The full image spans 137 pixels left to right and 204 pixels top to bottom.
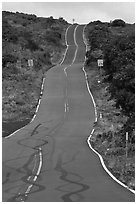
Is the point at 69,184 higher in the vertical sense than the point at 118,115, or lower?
lower

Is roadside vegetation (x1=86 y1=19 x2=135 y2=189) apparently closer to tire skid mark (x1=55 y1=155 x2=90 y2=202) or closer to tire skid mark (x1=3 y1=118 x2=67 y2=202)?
tire skid mark (x1=55 y1=155 x2=90 y2=202)

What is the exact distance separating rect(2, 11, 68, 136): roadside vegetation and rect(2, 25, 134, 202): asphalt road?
5.79ft

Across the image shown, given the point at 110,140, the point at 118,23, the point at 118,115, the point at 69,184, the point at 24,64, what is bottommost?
the point at 69,184

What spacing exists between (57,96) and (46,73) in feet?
46.4

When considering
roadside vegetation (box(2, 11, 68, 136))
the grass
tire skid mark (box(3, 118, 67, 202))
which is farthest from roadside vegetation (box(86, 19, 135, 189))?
roadside vegetation (box(2, 11, 68, 136))

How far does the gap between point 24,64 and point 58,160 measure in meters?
39.0

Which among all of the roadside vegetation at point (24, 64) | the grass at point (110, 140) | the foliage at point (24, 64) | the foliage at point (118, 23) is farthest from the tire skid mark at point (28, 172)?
the foliage at point (118, 23)

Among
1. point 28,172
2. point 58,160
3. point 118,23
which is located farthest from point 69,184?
point 118,23

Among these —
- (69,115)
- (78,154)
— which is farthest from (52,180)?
(69,115)

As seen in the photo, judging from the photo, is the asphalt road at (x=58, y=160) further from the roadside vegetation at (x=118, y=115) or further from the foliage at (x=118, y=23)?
the foliage at (x=118, y=23)

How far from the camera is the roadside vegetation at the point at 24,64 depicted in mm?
35969

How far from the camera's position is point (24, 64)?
185 feet

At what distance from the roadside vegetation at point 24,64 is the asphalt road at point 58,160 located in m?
1.77

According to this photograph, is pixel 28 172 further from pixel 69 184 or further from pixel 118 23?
pixel 118 23
